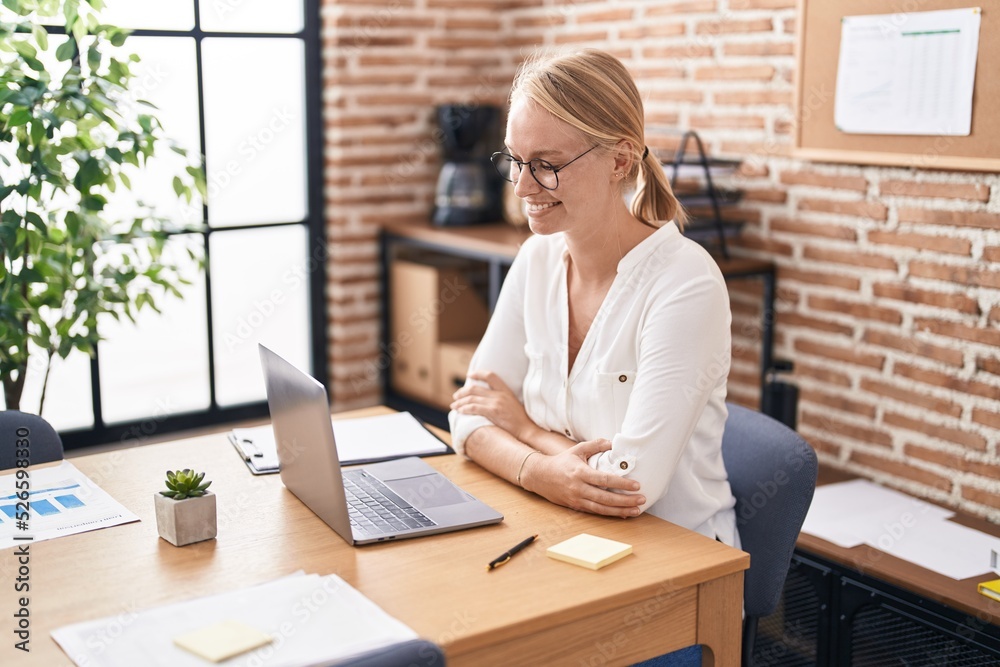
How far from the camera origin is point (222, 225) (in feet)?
12.0

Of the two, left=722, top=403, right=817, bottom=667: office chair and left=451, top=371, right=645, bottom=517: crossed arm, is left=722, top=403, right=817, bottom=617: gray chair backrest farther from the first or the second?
left=451, top=371, right=645, bottom=517: crossed arm

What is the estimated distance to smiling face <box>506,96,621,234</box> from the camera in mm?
1880

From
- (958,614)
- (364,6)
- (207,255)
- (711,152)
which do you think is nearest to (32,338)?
(207,255)

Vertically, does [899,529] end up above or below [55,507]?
below

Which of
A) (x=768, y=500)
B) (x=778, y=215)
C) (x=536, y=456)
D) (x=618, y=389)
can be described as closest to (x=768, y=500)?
(x=768, y=500)

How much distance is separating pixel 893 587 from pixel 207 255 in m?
2.40

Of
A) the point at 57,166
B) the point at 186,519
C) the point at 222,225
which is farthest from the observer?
the point at 222,225

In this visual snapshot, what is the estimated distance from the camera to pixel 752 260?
3031 millimetres

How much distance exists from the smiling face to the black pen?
0.60m

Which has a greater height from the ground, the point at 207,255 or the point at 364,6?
the point at 364,6

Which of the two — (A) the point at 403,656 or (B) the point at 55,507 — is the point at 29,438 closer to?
(B) the point at 55,507

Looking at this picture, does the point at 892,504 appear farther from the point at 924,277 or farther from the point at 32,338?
the point at 32,338

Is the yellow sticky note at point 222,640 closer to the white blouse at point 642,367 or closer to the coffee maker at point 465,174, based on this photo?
the white blouse at point 642,367

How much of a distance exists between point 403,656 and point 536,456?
70cm
